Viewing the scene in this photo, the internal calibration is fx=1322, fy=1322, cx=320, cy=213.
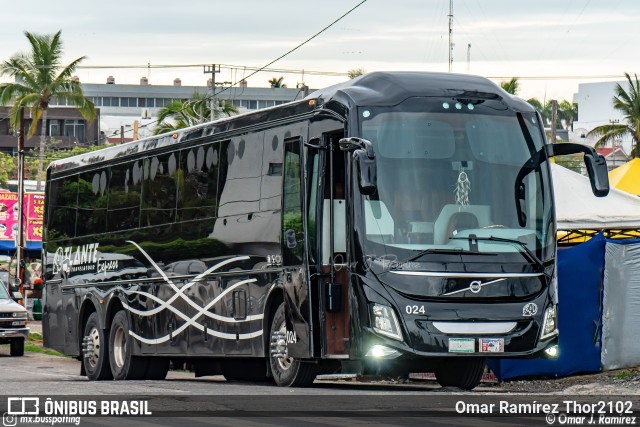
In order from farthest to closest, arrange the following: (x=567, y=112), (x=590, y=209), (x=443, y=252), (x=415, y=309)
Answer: (x=567, y=112)
(x=590, y=209)
(x=443, y=252)
(x=415, y=309)

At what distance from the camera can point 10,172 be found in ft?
360

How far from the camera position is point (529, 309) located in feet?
48.5

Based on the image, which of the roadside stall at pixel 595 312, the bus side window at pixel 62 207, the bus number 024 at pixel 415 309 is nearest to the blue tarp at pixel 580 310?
the roadside stall at pixel 595 312

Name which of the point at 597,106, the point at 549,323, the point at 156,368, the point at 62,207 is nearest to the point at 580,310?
the point at 549,323

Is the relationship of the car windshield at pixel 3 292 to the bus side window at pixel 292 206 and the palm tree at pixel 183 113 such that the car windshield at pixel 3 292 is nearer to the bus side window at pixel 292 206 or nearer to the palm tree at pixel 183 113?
the bus side window at pixel 292 206

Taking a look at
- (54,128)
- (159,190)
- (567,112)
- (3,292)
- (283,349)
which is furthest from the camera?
(567,112)

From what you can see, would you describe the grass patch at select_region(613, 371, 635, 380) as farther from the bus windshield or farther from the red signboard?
the red signboard

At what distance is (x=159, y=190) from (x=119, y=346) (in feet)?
→ 9.88

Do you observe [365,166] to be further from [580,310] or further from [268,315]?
[580,310]

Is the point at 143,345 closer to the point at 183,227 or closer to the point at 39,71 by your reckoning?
the point at 183,227

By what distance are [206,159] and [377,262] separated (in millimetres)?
5002

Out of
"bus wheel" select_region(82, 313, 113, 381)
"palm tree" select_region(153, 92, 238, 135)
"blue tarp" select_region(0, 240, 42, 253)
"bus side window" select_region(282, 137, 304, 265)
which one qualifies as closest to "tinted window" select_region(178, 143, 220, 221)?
"bus side window" select_region(282, 137, 304, 265)

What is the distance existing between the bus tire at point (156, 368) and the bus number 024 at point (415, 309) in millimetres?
7714

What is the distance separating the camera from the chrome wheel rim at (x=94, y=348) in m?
22.1
